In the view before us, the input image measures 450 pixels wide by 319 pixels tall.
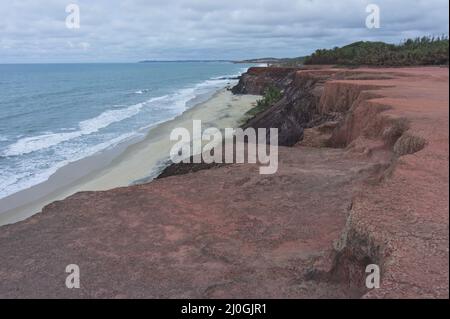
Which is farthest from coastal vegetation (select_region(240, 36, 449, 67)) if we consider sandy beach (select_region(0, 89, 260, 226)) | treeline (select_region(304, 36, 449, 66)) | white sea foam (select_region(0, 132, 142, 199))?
white sea foam (select_region(0, 132, 142, 199))

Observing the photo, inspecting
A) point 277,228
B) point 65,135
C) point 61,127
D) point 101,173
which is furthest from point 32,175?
point 277,228

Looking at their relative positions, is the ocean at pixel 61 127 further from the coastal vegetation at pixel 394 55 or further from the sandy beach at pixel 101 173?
the coastal vegetation at pixel 394 55

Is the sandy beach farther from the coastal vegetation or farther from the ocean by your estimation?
the coastal vegetation

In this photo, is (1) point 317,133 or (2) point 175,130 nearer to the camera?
(1) point 317,133

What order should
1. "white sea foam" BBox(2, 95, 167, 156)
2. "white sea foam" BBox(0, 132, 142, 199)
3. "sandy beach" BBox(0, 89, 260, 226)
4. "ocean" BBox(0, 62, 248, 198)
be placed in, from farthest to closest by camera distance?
"white sea foam" BBox(2, 95, 167, 156) → "ocean" BBox(0, 62, 248, 198) → "white sea foam" BBox(0, 132, 142, 199) → "sandy beach" BBox(0, 89, 260, 226)
